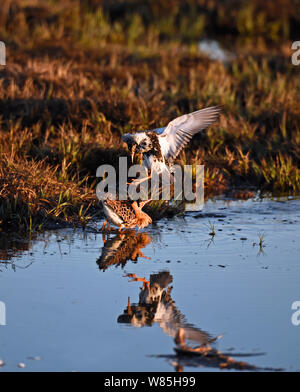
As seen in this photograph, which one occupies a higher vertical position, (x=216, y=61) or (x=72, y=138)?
(x=216, y=61)

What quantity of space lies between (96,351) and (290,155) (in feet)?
18.8

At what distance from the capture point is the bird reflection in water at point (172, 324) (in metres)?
4.16

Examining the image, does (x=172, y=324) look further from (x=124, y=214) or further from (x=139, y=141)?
(x=139, y=141)

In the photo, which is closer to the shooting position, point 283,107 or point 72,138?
point 72,138

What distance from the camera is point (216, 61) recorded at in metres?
14.2

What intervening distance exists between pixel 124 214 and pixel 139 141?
69 centimetres

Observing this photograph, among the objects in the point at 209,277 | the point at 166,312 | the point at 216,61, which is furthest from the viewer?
the point at 216,61

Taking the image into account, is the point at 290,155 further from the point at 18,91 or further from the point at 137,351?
the point at 137,351

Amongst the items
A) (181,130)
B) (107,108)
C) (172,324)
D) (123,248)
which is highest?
(107,108)

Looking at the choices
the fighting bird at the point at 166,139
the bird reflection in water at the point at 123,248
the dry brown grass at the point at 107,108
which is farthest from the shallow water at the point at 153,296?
the dry brown grass at the point at 107,108

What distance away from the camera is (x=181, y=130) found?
7199 mm

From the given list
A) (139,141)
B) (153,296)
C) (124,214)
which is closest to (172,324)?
(153,296)
